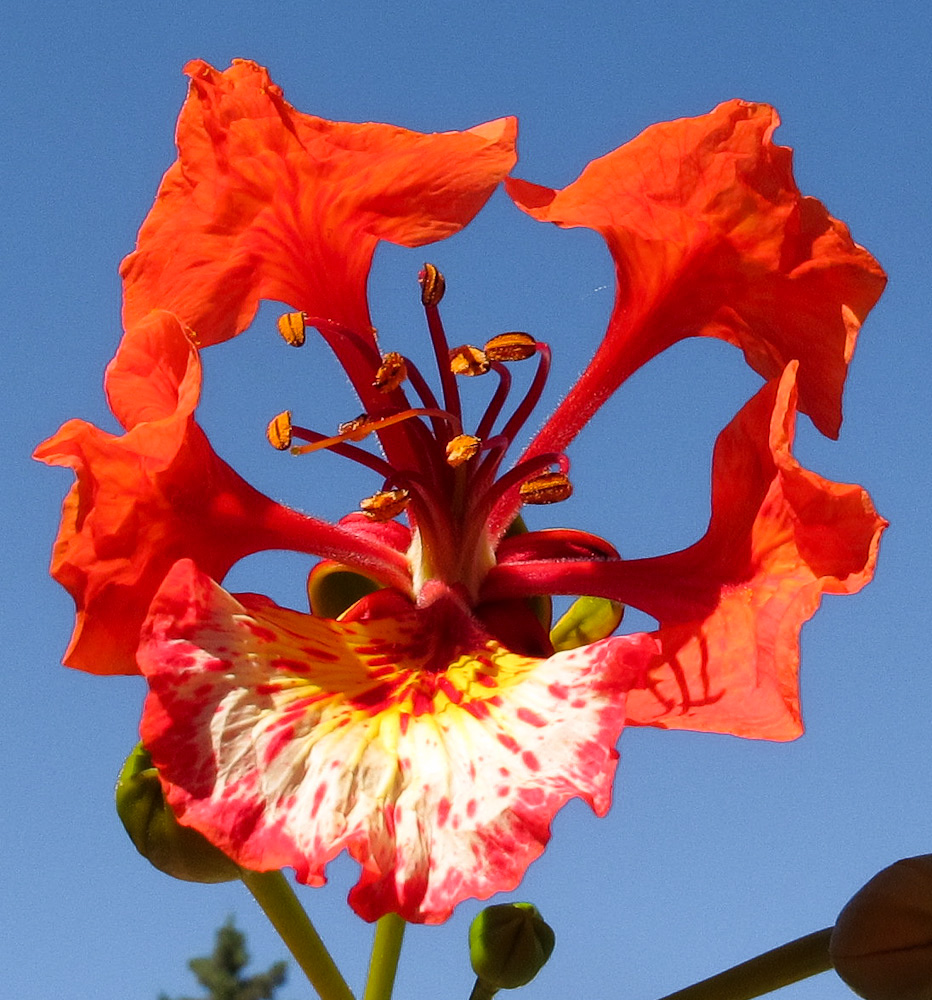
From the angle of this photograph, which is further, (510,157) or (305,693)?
(510,157)

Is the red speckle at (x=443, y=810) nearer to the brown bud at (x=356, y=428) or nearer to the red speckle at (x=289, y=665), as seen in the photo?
the red speckle at (x=289, y=665)

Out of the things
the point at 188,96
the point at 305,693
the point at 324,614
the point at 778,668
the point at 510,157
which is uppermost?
the point at 188,96

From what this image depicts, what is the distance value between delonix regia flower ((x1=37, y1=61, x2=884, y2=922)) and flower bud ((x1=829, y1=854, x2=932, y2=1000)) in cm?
33

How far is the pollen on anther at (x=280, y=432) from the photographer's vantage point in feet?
7.18

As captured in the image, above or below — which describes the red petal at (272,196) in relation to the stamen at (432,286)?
above

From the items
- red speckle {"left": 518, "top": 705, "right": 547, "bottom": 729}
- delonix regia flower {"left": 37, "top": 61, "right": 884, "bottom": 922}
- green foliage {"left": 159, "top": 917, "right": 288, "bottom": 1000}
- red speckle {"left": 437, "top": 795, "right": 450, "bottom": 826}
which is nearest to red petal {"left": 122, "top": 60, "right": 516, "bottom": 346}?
delonix regia flower {"left": 37, "top": 61, "right": 884, "bottom": 922}

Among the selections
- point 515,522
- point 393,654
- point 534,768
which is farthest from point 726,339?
point 534,768

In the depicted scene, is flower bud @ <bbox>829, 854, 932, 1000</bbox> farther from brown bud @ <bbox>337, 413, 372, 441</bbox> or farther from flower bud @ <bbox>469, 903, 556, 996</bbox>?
brown bud @ <bbox>337, 413, 372, 441</bbox>

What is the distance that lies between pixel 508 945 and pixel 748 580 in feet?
2.15

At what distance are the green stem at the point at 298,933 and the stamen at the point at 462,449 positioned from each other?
664 mm

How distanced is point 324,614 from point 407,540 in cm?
18

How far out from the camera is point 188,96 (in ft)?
7.02

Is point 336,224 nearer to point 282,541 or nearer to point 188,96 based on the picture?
point 188,96

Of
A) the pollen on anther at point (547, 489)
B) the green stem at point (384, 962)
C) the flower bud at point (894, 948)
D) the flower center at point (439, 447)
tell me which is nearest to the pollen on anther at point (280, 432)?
the flower center at point (439, 447)
